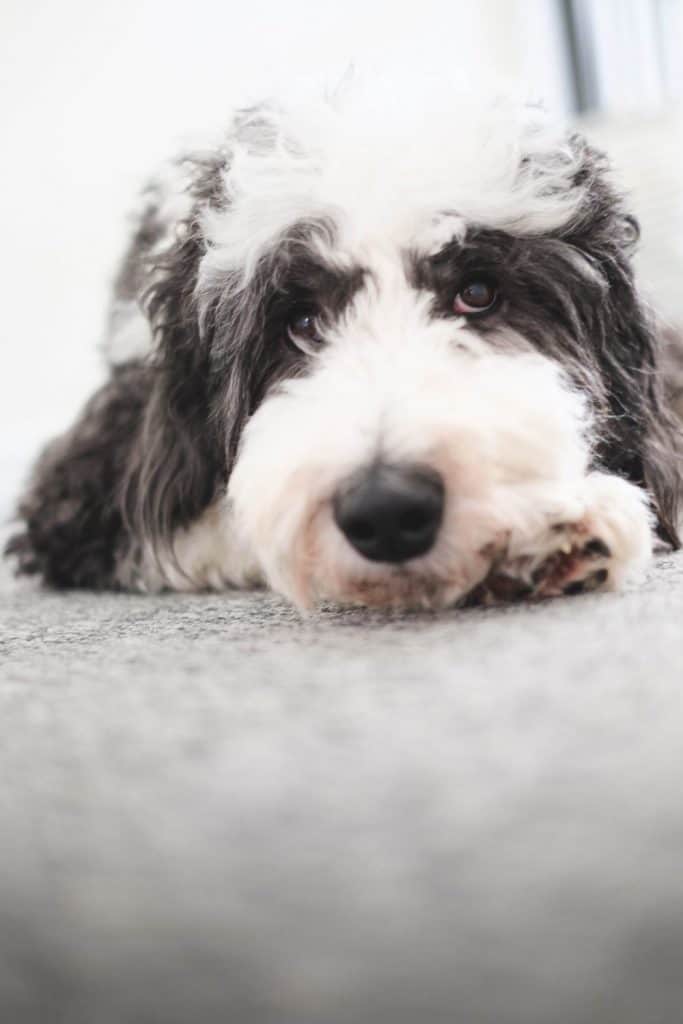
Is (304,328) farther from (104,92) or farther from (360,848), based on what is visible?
(104,92)

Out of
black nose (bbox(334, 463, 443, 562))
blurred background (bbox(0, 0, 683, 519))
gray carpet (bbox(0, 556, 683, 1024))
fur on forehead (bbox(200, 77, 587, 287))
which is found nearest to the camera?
gray carpet (bbox(0, 556, 683, 1024))

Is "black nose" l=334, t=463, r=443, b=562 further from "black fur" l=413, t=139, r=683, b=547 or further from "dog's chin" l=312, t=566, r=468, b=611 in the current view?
"black fur" l=413, t=139, r=683, b=547

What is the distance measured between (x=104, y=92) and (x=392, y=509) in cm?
275

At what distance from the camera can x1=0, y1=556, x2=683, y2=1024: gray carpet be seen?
0.38 metres

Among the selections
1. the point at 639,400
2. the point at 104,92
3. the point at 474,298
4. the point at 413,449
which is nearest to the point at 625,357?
the point at 639,400

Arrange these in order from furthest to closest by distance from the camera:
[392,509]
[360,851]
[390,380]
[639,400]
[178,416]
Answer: [178,416]
[639,400]
[390,380]
[392,509]
[360,851]

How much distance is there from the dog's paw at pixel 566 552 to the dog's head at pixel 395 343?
0.09ft

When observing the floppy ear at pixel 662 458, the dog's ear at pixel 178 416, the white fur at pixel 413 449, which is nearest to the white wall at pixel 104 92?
the dog's ear at pixel 178 416

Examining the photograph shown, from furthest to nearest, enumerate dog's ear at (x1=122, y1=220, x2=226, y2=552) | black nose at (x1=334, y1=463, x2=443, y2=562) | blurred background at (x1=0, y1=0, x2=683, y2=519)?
blurred background at (x1=0, y1=0, x2=683, y2=519)
dog's ear at (x1=122, y1=220, x2=226, y2=552)
black nose at (x1=334, y1=463, x2=443, y2=562)

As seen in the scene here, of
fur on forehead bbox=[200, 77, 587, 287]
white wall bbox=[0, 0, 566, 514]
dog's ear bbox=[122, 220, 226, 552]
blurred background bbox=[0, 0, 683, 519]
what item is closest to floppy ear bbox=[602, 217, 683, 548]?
fur on forehead bbox=[200, 77, 587, 287]

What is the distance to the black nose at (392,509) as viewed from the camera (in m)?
0.81

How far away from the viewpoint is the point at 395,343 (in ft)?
3.46

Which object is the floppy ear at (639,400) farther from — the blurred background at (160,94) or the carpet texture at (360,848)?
the blurred background at (160,94)

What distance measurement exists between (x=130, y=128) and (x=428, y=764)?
3076mm
